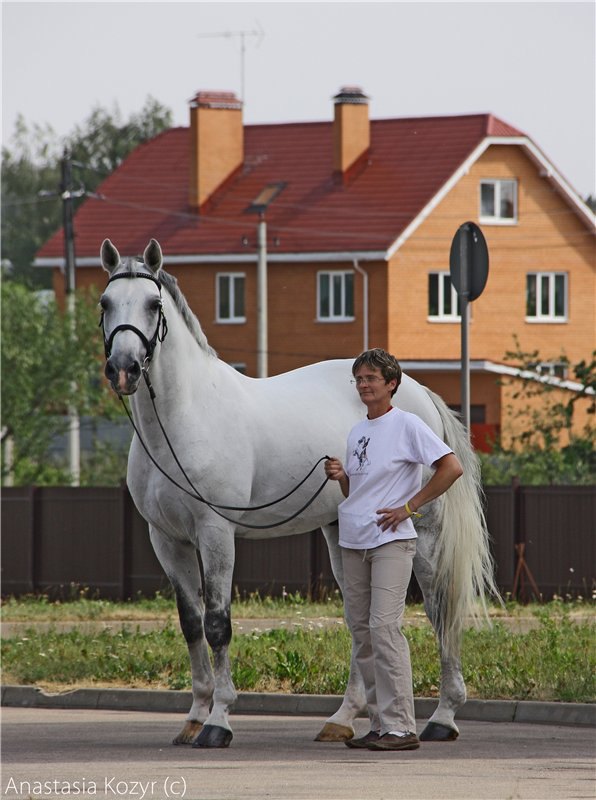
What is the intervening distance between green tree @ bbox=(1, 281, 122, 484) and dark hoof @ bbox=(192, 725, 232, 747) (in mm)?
28594

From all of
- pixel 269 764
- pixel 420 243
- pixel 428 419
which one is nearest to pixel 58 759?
pixel 269 764

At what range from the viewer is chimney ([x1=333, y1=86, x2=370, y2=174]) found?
185 ft

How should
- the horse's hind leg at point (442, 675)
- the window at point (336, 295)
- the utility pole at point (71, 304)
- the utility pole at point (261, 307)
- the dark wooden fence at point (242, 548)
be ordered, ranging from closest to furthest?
the horse's hind leg at point (442, 675) → the dark wooden fence at point (242, 548) → the utility pole at point (71, 304) → the utility pole at point (261, 307) → the window at point (336, 295)

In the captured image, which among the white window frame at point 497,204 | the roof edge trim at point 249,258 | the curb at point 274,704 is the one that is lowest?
the curb at point 274,704

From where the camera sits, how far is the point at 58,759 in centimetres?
1003

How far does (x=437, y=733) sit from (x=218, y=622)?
59.0 inches

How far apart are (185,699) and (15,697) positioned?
5.05 ft

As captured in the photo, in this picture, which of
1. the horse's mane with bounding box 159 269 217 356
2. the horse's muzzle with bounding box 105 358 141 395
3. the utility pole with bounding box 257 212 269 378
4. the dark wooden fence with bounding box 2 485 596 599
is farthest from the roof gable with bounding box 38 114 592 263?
the horse's muzzle with bounding box 105 358 141 395

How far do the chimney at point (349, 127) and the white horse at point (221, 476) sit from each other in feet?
150

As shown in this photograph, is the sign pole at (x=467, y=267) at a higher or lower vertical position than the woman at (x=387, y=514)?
higher

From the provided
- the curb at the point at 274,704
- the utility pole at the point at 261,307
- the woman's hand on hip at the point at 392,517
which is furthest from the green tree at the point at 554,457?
the utility pole at the point at 261,307

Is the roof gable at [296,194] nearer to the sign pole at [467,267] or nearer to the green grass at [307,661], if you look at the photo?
the sign pole at [467,267]

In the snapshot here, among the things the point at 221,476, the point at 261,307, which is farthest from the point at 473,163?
the point at 221,476

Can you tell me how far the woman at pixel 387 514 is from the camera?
32.2 ft
